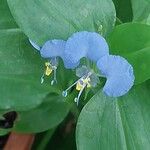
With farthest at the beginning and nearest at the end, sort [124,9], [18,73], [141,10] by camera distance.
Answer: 1. [124,9]
2. [141,10]
3. [18,73]

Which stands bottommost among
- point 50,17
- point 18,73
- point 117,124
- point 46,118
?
point 46,118

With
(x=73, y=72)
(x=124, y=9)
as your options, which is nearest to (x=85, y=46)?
(x=73, y=72)

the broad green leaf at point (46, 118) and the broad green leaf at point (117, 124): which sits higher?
the broad green leaf at point (117, 124)

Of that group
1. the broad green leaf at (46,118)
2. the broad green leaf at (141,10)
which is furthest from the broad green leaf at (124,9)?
the broad green leaf at (46,118)

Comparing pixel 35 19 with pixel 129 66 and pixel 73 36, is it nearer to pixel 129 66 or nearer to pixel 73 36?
pixel 73 36

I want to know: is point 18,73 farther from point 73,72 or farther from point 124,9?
point 124,9

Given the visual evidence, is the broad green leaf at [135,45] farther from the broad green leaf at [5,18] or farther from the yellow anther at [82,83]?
the broad green leaf at [5,18]

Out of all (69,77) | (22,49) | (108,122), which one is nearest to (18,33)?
(22,49)

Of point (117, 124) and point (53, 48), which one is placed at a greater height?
point (53, 48)
